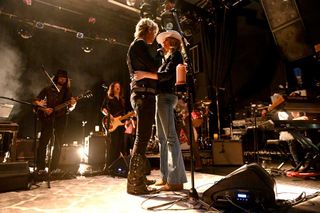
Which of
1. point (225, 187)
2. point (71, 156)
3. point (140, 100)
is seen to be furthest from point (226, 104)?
point (225, 187)

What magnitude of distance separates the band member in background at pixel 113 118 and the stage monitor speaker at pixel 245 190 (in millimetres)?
3169

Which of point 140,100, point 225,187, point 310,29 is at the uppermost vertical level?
point 310,29

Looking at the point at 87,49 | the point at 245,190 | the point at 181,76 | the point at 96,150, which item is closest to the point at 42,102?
the point at 96,150

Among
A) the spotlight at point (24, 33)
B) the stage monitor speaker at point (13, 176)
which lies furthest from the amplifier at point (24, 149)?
the stage monitor speaker at point (13, 176)

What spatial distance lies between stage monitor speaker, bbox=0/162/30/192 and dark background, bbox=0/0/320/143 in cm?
615

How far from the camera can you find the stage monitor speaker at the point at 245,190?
191cm

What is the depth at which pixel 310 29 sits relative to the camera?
6.15m

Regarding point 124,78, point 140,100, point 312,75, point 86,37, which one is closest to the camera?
point 140,100

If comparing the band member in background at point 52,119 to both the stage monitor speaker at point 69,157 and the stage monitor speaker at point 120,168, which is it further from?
the stage monitor speaker at point 120,168

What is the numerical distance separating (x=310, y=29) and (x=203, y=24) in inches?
161

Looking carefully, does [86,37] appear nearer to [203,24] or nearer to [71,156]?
[203,24]

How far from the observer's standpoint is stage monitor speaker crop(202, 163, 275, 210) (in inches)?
75.3

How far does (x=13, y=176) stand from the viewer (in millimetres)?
3170

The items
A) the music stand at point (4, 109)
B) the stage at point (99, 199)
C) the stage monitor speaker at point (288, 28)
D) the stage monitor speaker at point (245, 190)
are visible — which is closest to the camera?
the stage monitor speaker at point (245, 190)
